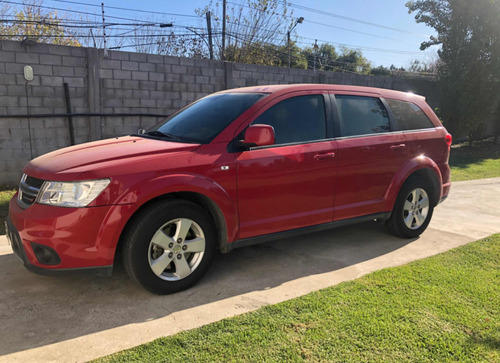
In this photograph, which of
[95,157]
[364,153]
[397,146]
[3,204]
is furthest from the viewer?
[3,204]

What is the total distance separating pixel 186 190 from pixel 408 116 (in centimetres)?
310

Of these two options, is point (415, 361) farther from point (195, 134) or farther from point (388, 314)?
point (195, 134)

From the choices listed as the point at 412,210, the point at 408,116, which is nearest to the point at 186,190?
the point at 412,210

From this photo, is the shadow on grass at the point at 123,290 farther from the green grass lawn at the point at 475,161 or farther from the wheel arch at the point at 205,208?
Answer: the green grass lawn at the point at 475,161

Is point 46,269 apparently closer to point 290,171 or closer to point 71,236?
point 71,236

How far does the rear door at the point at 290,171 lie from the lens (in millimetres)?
3498

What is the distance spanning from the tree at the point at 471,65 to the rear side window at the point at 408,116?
11.0 m

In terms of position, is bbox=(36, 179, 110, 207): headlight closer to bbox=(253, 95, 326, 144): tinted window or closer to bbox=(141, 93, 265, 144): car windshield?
bbox=(141, 93, 265, 144): car windshield

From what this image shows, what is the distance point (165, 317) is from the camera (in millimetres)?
2883

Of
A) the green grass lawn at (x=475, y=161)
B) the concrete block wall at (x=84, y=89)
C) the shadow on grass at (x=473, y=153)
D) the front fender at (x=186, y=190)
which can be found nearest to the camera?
the front fender at (x=186, y=190)

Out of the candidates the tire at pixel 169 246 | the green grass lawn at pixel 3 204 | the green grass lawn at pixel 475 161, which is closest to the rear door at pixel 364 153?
the tire at pixel 169 246

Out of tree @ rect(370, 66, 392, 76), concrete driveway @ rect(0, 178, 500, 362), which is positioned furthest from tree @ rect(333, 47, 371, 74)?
concrete driveway @ rect(0, 178, 500, 362)

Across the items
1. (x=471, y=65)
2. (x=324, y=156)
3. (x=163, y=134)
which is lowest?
(x=324, y=156)

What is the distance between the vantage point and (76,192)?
9.36 ft
